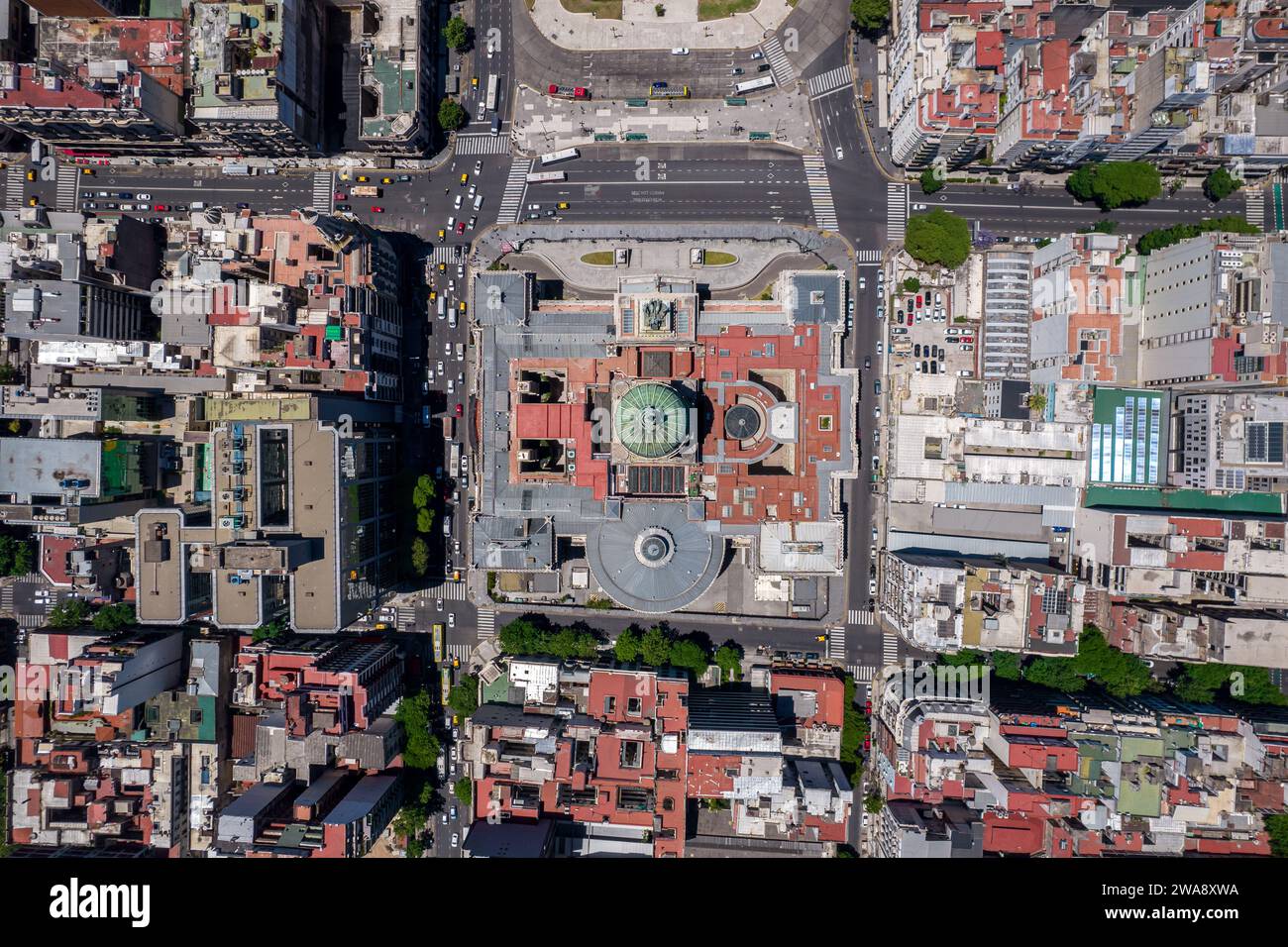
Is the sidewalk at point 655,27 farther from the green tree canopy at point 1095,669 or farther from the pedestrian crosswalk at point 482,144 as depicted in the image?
the green tree canopy at point 1095,669

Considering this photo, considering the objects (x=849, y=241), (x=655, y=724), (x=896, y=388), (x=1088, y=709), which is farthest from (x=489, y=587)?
(x=1088, y=709)

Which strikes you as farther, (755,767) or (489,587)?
(489,587)

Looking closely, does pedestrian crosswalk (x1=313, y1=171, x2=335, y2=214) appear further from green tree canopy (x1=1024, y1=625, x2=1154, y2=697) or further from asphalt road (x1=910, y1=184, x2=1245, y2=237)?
green tree canopy (x1=1024, y1=625, x2=1154, y2=697)

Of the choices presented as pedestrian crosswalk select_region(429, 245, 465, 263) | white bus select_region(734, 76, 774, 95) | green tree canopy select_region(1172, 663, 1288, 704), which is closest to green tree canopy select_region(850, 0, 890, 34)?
white bus select_region(734, 76, 774, 95)

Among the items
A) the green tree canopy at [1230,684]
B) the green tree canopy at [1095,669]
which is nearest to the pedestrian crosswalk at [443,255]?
the green tree canopy at [1095,669]

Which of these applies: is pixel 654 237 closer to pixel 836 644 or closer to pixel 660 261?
pixel 660 261
